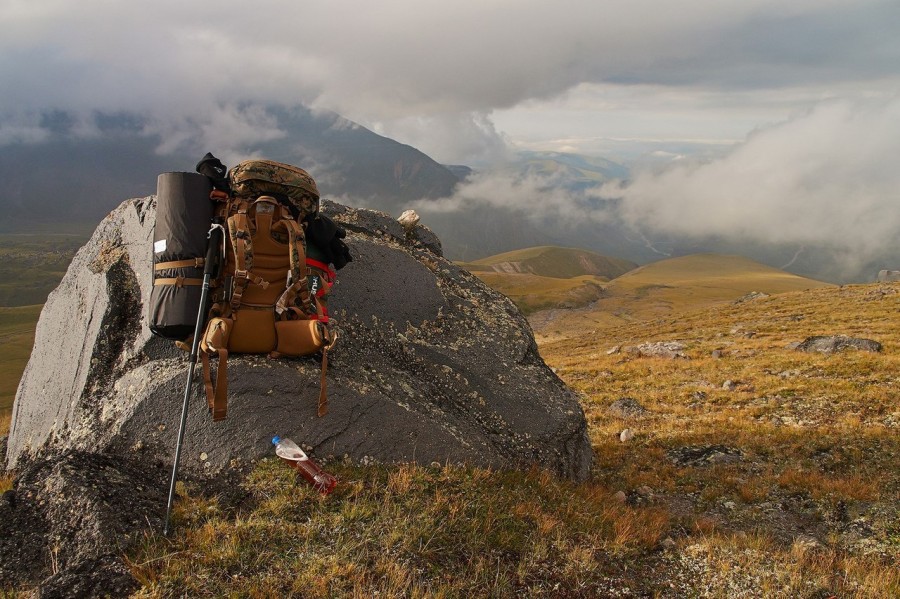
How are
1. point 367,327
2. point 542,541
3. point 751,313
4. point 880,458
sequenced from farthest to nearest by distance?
point 751,313, point 880,458, point 367,327, point 542,541

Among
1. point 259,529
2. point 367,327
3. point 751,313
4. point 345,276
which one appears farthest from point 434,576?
point 751,313

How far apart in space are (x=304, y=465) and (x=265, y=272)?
122 inches

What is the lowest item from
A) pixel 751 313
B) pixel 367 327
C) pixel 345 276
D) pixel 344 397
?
pixel 751 313

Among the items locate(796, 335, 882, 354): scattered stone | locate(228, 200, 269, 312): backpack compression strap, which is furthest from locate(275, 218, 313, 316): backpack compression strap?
locate(796, 335, 882, 354): scattered stone

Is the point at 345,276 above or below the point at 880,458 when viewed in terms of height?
above

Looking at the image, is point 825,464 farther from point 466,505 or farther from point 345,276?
point 345,276

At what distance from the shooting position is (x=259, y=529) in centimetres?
624

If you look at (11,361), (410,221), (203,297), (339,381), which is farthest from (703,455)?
(11,361)

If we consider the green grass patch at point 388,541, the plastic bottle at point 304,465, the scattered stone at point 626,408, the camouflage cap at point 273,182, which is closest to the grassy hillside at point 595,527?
the green grass patch at point 388,541

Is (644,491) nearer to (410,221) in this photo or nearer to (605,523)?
(605,523)

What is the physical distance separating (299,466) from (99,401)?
404 centimetres

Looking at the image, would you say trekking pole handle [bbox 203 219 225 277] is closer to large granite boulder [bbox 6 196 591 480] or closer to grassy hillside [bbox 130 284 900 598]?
large granite boulder [bbox 6 196 591 480]

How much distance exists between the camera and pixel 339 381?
29.6 feet

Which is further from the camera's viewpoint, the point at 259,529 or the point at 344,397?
the point at 344,397
